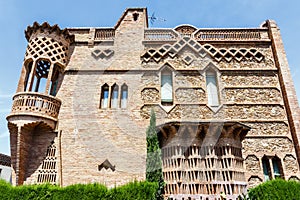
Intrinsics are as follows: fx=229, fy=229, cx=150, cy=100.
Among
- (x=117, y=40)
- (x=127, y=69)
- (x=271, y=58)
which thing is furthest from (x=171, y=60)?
(x=271, y=58)

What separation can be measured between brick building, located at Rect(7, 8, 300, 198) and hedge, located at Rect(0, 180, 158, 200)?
5.07ft

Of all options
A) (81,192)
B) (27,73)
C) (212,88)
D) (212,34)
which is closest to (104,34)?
(27,73)

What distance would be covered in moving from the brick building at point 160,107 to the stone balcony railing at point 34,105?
5 cm

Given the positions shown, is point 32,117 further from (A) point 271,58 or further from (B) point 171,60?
(A) point 271,58

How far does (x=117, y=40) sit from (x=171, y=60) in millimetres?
3169

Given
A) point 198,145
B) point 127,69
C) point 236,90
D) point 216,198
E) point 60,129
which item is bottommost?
point 216,198

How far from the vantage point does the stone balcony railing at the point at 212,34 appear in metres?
12.6

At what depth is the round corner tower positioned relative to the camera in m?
9.72

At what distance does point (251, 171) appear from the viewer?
964 cm

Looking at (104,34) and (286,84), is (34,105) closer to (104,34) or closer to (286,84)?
(104,34)

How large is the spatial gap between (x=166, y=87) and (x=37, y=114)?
6081 millimetres

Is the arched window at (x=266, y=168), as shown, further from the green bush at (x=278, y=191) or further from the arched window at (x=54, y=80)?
the arched window at (x=54, y=80)

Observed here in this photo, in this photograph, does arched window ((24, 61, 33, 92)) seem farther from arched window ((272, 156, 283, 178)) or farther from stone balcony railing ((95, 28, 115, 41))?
arched window ((272, 156, 283, 178))

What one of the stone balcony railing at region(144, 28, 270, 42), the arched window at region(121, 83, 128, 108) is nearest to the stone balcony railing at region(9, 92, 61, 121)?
the arched window at region(121, 83, 128, 108)
